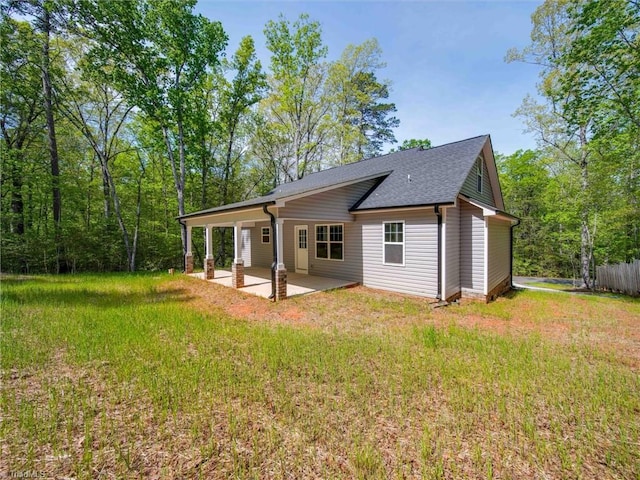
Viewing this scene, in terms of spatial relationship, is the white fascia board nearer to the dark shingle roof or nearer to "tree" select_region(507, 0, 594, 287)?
the dark shingle roof

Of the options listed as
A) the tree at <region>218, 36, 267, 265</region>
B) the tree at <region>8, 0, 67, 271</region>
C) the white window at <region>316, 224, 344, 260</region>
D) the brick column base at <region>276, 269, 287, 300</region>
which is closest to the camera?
the brick column base at <region>276, 269, 287, 300</region>

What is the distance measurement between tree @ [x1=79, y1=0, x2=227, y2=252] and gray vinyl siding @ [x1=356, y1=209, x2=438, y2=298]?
10193 mm

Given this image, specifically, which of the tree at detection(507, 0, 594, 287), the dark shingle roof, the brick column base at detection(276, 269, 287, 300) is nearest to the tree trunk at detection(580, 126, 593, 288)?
the tree at detection(507, 0, 594, 287)

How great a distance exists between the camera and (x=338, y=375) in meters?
3.60

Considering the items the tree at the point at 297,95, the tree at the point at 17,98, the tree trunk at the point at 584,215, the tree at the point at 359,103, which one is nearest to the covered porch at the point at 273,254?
the tree at the point at 17,98

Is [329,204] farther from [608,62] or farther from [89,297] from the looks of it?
[608,62]

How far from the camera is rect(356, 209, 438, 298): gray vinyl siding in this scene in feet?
25.8

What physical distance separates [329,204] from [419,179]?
341 centimetres

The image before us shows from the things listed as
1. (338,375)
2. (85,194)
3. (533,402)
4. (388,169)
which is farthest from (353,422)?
(85,194)

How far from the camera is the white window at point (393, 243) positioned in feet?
28.2

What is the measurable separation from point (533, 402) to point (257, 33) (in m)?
21.8

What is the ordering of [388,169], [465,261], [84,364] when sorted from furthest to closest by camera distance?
[388,169]
[465,261]
[84,364]

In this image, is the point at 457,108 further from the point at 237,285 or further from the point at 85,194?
the point at 85,194

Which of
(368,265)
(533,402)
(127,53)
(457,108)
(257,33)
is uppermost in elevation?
(257,33)
